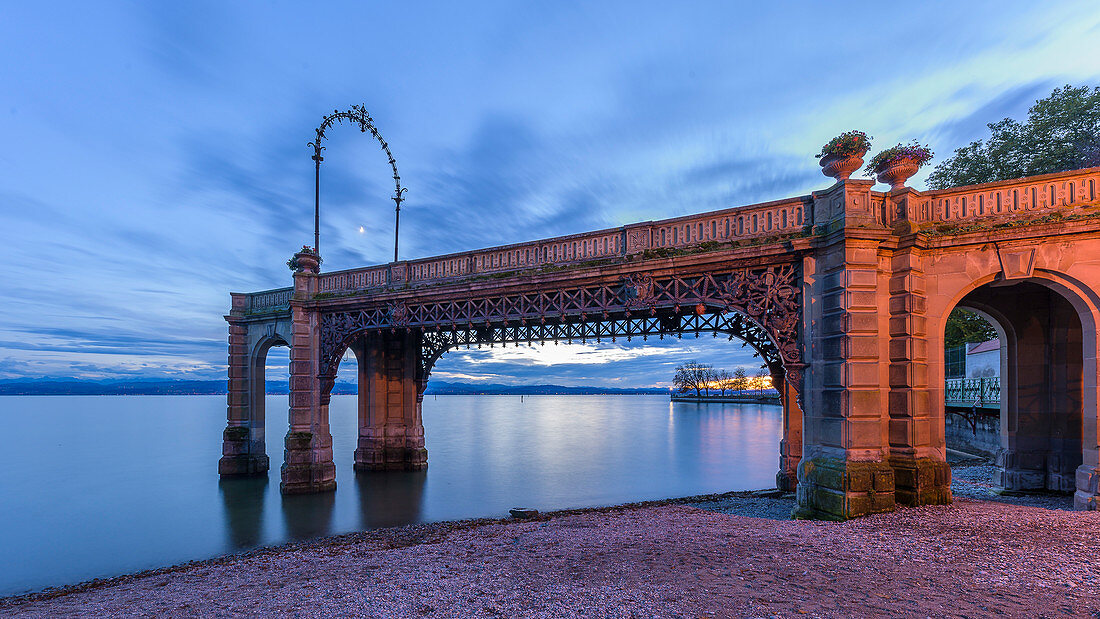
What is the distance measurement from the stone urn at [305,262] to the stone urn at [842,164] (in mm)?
20353

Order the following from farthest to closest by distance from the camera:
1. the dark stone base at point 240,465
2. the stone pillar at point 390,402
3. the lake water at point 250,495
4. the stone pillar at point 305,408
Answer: the dark stone base at point 240,465, the stone pillar at point 390,402, the stone pillar at point 305,408, the lake water at point 250,495

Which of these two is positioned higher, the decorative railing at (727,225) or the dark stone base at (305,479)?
the decorative railing at (727,225)

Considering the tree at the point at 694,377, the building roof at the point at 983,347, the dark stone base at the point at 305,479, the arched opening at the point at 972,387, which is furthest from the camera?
the tree at the point at 694,377

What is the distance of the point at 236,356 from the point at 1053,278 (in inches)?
1217

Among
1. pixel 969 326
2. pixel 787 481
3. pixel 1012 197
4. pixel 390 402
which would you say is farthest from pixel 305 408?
pixel 969 326

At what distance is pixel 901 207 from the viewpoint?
12.0m

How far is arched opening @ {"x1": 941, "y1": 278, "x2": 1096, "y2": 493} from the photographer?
13.5m

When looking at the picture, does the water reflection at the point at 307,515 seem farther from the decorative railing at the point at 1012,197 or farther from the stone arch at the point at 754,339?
the decorative railing at the point at 1012,197

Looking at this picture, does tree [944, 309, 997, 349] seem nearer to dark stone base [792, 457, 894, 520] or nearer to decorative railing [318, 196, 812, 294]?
decorative railing [318, 196, 812, 294]

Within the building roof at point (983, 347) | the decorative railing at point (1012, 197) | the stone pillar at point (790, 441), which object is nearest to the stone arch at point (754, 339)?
the stone pillar at point (790, 441)

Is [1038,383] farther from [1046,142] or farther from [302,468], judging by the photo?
[302,468]

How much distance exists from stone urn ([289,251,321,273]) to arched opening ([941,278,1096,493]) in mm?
23798

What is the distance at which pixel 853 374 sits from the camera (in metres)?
11.5

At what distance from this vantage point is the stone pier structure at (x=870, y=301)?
36.7 ft
